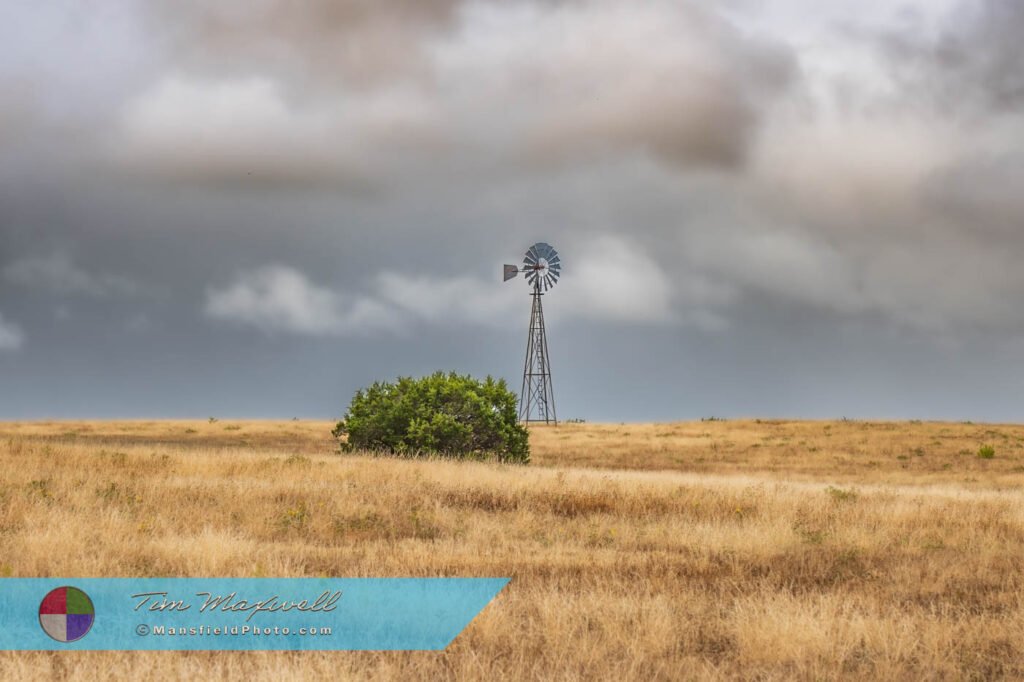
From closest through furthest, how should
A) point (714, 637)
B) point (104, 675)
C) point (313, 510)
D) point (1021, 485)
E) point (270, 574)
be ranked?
point (104, 675)
point (714, 637)
point (270, 574)
point (313, 510)
point (1021, 485)

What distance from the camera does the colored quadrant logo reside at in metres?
8.78

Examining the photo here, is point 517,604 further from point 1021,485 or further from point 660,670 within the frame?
point 1021,485

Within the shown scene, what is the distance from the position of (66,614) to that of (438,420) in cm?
2247

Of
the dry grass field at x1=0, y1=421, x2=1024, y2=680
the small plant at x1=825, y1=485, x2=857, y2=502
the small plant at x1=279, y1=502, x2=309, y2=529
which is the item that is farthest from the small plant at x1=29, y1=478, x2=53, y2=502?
the small plant at x1=825, y1=485, x2=857, y2=502

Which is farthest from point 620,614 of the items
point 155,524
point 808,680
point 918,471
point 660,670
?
point 918,471

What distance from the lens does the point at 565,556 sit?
13.3 m

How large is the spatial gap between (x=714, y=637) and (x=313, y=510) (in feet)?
33.2

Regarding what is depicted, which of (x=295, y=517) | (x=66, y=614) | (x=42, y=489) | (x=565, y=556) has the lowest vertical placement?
(x=565, y=556)

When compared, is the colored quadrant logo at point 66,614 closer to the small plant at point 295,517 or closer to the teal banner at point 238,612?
the teal banner at point 238,612

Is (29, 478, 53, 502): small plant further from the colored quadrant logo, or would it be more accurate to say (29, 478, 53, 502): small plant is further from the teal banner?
the colored quadrant logo

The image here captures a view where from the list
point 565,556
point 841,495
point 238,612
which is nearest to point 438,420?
point 841,495

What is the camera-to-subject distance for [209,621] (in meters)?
9.25

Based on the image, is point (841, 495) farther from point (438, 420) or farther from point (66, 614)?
point (66, 614)

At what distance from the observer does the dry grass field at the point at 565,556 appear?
8195 mm
